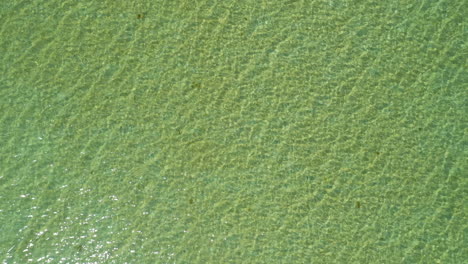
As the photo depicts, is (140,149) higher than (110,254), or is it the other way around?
(140,149)

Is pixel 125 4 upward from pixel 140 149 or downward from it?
upward

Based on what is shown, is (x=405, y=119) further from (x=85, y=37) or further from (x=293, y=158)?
(x=85, y=37)

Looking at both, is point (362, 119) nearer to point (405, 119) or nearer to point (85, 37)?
point (405, 119)

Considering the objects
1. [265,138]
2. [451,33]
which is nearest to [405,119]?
[451,33]

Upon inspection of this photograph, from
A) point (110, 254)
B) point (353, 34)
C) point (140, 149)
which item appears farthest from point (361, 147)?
point (110, 254)

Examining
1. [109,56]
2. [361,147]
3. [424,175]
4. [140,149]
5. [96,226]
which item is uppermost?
[109,56]

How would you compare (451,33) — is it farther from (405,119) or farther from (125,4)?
(125,4)
